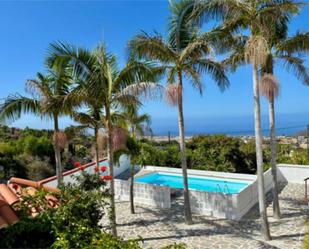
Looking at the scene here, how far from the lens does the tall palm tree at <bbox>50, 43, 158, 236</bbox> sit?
26.4ft

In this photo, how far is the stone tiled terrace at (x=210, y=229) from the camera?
26.1 ft

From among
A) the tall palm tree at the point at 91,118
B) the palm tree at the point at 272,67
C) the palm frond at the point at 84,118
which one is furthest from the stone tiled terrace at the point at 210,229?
the palm frond at the point at 84,118

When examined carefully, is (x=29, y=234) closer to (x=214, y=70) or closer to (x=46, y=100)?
(x=46, y=100)

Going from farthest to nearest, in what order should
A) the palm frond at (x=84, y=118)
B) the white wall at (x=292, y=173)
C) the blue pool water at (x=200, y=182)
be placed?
the white wall at (x=292, y=173) < the blue pool water at (x=200, y=182) < the palm frond at (x=84, y=118)

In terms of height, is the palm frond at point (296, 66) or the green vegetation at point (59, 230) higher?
the palm frond at point (296, 66)

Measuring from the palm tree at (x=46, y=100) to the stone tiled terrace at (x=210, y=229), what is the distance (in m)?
3.08

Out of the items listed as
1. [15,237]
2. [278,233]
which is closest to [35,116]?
[15,237]

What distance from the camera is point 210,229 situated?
898 cm

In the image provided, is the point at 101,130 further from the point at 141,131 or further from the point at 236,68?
the point at 236,68

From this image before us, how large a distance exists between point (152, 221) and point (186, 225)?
1.23m

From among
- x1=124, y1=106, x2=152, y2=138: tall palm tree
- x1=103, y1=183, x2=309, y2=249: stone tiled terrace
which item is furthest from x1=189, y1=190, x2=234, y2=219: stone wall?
x1=124, y1=106, x2=152, y2=138: tall palm tree

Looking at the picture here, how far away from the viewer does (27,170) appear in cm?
1443

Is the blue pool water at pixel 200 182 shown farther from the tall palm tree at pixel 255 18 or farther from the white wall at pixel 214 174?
the tall palm tree at pixel 255 18

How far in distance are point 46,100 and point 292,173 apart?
11992 millimetres
